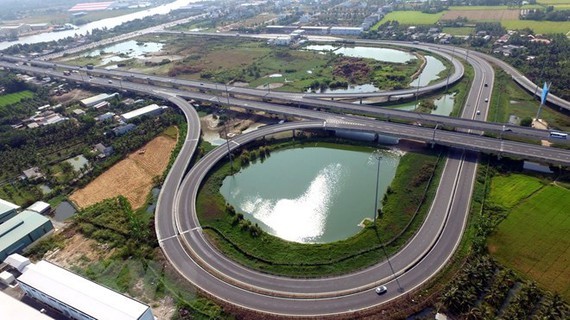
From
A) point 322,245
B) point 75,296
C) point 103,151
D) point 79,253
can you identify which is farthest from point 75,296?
point 103,151

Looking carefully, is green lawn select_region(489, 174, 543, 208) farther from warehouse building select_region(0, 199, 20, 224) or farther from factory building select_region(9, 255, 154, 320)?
warehouse building select_region(0, 199, 20, 224)

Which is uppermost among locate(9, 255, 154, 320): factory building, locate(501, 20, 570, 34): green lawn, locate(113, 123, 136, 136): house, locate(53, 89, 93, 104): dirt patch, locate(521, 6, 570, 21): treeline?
locate(521, 6, 570, 21): treeline

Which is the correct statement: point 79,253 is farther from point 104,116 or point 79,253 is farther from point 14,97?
point 14,97

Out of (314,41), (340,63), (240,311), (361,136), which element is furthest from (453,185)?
(314,41)

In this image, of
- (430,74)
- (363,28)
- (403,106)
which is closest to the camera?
(403,106)

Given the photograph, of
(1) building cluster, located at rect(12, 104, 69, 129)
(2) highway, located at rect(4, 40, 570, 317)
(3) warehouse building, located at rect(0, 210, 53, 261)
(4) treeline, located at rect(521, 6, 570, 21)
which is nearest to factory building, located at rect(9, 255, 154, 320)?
(2) highway, located at rect(4, 40, 570, 317)

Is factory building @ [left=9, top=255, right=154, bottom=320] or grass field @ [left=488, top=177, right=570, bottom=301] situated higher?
factory building @ [left=9, top=255, right=154, bottom=320]

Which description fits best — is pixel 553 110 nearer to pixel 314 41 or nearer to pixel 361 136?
pixel 361 136
